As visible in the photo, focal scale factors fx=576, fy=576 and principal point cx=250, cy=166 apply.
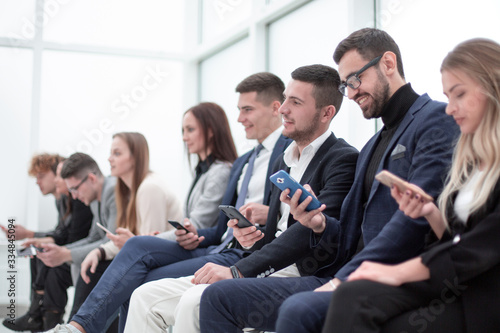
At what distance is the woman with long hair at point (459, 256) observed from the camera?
1.44 m

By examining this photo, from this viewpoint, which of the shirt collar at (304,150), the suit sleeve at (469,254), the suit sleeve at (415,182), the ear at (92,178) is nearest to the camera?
the suit sleeve at (469,254)

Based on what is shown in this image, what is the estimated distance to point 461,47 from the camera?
1614mm

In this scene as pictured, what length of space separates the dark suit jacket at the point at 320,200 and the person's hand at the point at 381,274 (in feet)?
2.23

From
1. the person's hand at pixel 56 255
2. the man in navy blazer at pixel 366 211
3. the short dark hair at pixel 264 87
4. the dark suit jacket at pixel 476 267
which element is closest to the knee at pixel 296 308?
the man in navy blazer at pixel 366 211

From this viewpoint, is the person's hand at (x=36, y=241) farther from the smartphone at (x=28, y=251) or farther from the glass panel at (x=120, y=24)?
the glass panel at (x=120, y=24)

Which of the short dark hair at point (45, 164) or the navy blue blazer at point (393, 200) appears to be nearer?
the navy blue blazer at point (393, 200)

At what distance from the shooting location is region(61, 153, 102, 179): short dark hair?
13.1 feet

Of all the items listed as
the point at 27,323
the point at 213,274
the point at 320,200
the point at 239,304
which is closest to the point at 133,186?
the point at 27,323

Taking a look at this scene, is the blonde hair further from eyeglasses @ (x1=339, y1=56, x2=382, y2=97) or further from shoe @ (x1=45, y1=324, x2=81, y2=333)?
shoe @ (x1=45, y1=324, x2=81, y2=333)

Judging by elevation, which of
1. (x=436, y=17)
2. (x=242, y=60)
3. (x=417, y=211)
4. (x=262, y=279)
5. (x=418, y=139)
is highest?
(x=242, y=60)

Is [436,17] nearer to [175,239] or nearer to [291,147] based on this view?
[291,147]

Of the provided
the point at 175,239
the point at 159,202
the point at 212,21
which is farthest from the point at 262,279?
the point at 212,21

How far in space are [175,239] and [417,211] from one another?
1.87 meters

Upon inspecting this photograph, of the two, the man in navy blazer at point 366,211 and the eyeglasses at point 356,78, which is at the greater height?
the eyeglasses at point 356,78
